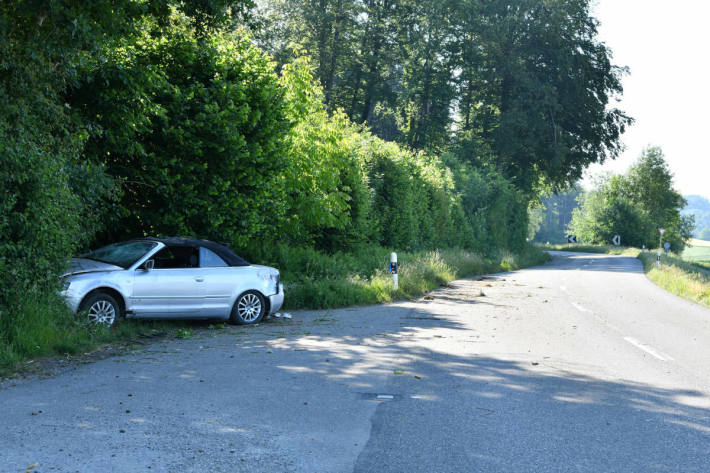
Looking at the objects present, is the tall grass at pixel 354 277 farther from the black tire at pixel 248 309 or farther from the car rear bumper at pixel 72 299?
the car rear bumper at pixel 72 299

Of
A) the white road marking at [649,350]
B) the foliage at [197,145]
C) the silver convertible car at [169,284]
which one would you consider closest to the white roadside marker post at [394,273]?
the foliage at [197,145]

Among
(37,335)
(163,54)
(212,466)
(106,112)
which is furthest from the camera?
(163,54)

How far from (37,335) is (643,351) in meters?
8.35

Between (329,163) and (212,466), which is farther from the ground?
(329,163)

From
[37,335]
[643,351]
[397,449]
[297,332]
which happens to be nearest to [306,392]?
[397,449]

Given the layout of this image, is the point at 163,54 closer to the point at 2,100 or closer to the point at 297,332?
the point at 2,100

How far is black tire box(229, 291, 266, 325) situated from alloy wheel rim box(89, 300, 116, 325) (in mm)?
2252

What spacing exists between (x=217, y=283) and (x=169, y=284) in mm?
882

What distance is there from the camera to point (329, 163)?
21.2 meters

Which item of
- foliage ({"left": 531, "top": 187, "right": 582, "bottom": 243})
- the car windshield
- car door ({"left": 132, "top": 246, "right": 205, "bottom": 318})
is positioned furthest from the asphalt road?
foliage ({"left": 531, "top": 187, "right": 582, "bottom": 243})

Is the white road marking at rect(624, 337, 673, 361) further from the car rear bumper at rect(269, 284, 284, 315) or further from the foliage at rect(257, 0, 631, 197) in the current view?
the foliage at rect(257, 0, 631, 197)

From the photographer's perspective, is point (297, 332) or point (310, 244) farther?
point (310, 244)

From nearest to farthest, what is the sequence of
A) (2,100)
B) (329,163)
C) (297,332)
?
(2,100) < (297,332) < (329,163)

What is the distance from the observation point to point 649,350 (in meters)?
10.2
